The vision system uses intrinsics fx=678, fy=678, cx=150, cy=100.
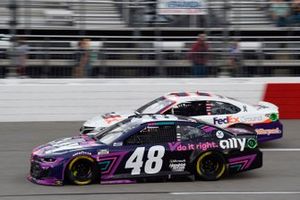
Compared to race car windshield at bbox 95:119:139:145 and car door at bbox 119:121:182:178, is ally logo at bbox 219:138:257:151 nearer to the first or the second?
car door at bbox 119:121:182:178

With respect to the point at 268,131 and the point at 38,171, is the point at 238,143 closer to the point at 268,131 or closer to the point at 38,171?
the point at 268,131

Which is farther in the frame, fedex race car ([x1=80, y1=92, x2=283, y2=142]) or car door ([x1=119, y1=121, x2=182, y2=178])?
fedex race car ([x1=80, y1=92, x2=283, y2=142])

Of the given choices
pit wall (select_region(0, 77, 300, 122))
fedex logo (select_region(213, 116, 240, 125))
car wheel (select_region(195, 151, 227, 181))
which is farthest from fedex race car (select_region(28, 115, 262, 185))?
pit wall (select_region(0, 77, 300, 122))

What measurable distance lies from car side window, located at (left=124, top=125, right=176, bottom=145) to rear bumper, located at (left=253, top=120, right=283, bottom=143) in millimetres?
3606

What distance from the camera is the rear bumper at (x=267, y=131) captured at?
13914 mm

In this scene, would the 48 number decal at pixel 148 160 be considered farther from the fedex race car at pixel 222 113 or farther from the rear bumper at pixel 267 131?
the rear bumper at pixel 267 131

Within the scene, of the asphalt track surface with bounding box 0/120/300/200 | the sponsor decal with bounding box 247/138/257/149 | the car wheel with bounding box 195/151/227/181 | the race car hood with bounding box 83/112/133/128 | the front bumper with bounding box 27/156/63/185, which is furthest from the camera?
the race car hood with bounding box 83/112/133/128

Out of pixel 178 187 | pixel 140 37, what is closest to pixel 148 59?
pixel 140 37

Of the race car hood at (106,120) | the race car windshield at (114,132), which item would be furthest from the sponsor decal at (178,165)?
the race car hood at (106,120)

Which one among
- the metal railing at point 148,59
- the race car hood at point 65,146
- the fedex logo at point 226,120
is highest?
the metal railing at point 148,59

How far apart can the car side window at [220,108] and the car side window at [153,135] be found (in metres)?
3.21

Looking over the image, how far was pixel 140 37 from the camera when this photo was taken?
65.6ft

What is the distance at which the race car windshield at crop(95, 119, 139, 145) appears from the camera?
1065cm

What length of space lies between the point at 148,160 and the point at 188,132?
84 centimetres
